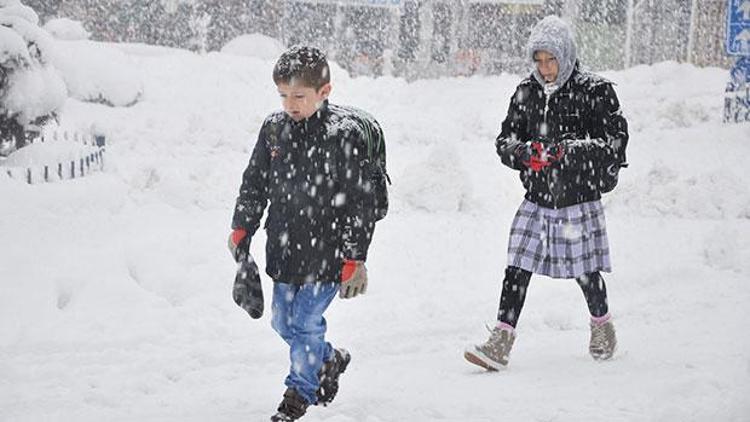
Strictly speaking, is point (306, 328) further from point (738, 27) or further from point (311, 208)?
point (738, 27)

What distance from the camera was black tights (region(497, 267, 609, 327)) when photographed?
479cm

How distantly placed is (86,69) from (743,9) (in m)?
12.8

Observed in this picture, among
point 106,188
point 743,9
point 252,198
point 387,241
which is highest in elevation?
point 743,9

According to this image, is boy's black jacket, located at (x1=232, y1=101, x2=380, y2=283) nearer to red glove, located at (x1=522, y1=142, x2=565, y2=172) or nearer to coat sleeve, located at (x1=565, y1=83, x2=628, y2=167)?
red glove, located at (x1=522, y1=142, x2=565, y2=172)

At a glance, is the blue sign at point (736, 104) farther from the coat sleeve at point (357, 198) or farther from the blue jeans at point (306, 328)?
the blue jeans at point (306, 328)

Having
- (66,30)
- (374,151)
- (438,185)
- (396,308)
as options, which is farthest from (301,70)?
(66,30)

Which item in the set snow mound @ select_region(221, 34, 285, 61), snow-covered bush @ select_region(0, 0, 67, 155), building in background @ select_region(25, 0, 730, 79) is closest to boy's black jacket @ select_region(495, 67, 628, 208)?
snow-covered bush @ select_region(0, 0, 67, 155)

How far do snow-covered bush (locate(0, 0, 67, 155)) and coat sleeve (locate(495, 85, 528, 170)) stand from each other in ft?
20.9

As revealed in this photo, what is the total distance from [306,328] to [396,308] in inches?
96.3

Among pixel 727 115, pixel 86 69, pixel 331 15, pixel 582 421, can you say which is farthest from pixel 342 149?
pixel 331 15

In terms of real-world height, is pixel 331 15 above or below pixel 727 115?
above

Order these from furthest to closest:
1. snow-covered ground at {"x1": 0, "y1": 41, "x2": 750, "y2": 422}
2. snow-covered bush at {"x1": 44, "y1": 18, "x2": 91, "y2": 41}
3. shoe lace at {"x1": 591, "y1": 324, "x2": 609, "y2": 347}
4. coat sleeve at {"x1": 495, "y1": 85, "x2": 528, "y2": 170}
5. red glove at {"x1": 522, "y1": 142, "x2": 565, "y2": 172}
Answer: snow-covered bush at {"x1": 44, "y1": 18, "x2": 91, "y2": 41}, shoe lace at {"x1": 591, "y1": 324, "x2": 609, "y2": 347}, coat sleeve at {"x1": 495, "y1": 85, "x2": 528, "y2": 170}, red glove at {"x1": 522, "y1": 142, "x2": 565, "y2": 172}, snow-covered ground at {"x1": 0, "y1": 41, "x2": 750, "y2": 422}

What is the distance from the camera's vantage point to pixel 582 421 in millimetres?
3979

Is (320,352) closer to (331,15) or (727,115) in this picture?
(727,115)
